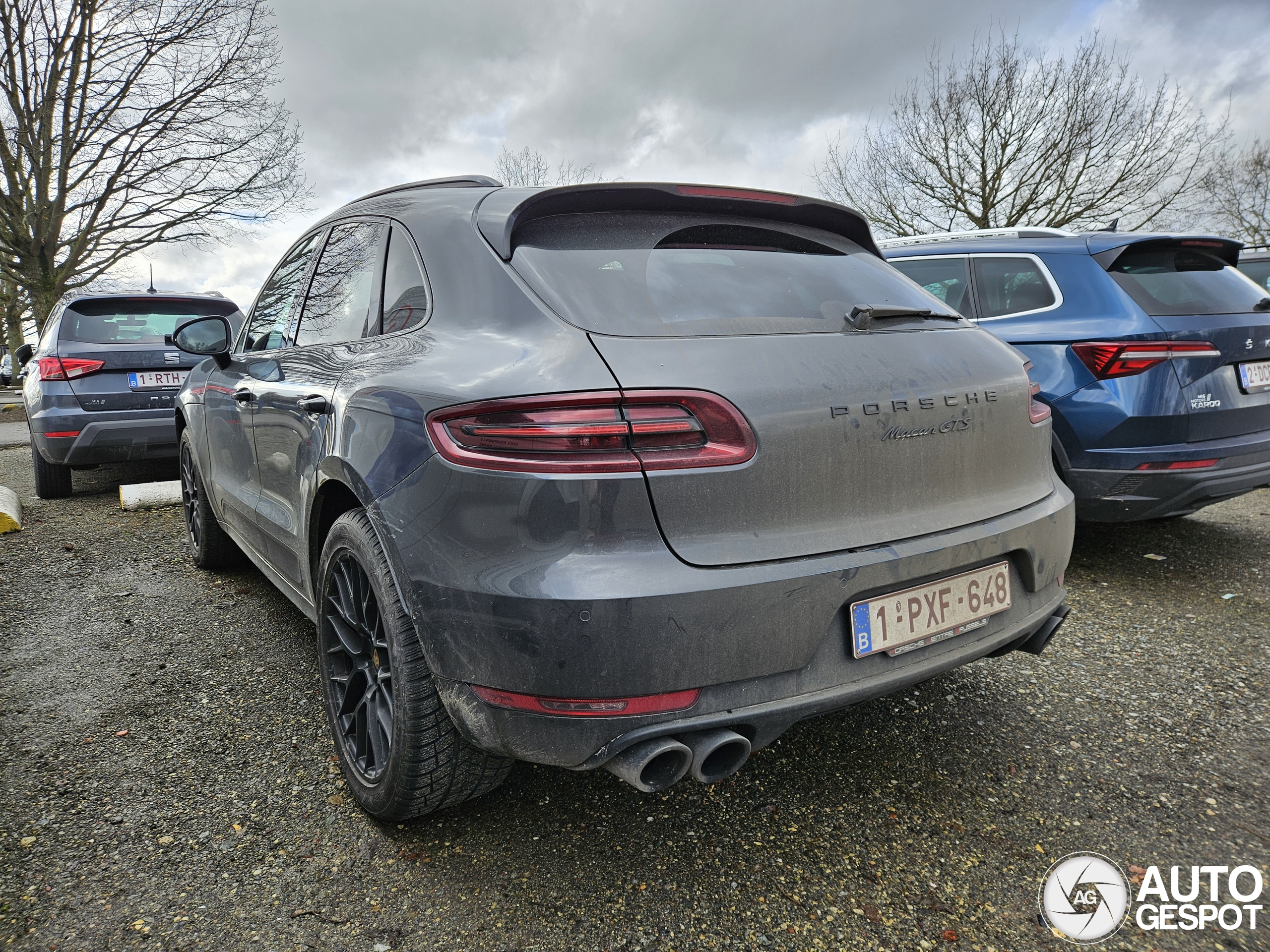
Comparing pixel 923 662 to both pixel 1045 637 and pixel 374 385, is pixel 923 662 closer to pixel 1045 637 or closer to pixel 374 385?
pixel 1045 637

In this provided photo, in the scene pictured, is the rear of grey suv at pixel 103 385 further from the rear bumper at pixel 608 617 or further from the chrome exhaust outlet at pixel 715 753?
the chrome exhaust outlet at pixel 715 753

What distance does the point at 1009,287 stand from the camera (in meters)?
4.31

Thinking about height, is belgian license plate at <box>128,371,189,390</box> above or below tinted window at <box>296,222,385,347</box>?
below

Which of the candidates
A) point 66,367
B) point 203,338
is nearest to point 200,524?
point 203,338

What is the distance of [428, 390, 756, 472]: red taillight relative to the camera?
1526 mm

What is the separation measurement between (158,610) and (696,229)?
3312 mm

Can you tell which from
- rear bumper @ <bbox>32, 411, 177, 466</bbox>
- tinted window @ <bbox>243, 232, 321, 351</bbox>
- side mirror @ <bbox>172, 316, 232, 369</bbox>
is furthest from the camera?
rear bumper @ <bbox>32, 411, 177, 466</bbox>

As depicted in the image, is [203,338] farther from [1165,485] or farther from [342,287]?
[1165,485]

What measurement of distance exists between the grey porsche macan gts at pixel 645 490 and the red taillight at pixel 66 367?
5043 mm

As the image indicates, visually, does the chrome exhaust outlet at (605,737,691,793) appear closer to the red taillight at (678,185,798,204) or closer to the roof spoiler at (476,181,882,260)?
the roof spoiler at (476,181,882,260)

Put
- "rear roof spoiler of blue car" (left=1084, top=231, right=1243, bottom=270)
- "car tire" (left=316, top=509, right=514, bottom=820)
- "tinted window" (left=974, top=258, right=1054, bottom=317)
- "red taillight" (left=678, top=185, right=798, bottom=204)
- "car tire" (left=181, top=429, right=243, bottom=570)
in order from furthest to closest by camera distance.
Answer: "car tire" (left=181, top=429, right=243, bottom=570)
"tinted window" (left=974, top=258, right=1054, bottom=317)
"rear roof spoiler of blue car" (left=1084, top=231, right=1243, bottom=270)
"red taillight" (left=678, top=185, right=798, bottom=204)
"car tire" (left=316, top=509, right=514, bottom=820)

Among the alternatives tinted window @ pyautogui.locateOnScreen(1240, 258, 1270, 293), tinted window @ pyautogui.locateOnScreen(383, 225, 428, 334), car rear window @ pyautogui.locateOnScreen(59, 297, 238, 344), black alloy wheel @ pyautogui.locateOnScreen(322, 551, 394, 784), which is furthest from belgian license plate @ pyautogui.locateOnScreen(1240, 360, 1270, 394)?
car rear window @ pyautogui.locateOnScreen(59, 297, 238, 344)

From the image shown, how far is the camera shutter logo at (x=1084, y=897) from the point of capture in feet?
5.60

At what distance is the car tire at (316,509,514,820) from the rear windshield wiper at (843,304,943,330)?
50.6 inches
